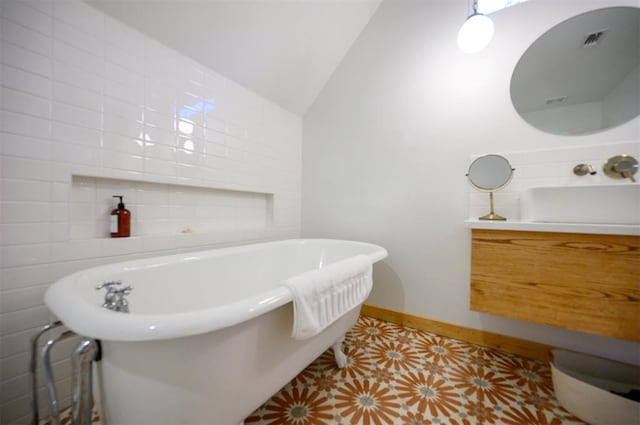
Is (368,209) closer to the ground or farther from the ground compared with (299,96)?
closer to the ground

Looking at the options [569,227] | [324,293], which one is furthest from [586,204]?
[324,293]

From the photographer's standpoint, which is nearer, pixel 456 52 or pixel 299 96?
pixel 456 52

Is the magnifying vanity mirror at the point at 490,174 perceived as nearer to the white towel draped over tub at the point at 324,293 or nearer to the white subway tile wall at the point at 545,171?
the white subway tile wall at the point at 545,171

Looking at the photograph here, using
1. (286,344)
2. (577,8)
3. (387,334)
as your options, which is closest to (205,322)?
(286,344)

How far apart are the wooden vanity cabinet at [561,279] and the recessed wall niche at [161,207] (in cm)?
157

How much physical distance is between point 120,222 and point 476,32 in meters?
2.13

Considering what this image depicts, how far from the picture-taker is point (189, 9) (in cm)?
130

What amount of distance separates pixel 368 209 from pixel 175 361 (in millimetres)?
1605

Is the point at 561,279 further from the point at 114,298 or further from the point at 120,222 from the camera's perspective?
the point at 120,222

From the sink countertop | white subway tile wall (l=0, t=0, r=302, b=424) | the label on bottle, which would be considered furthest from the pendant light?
the label on bottle

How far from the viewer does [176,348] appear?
58 cm

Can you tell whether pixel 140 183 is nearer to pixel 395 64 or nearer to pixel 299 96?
pixel 299 96

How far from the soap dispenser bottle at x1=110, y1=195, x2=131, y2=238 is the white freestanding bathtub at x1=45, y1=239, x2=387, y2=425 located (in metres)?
0.27

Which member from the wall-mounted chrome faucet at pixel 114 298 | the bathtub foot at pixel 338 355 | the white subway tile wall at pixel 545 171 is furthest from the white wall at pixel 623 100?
the wall-mounted chrome faucet at pixel 114 298
